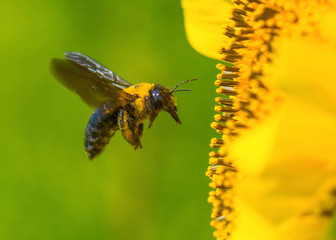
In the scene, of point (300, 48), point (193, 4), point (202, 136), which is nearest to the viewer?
point (300, 48)

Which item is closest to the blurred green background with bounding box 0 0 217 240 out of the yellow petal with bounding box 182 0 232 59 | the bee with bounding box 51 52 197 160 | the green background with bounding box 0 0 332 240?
the green background with bounding box 0 0 332 240

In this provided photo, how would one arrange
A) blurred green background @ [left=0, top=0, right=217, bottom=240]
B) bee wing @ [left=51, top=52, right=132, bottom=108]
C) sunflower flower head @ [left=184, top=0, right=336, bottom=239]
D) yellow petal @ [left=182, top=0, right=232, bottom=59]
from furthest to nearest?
blurred green background @ [left=0, top=0, right=217, bottom=240] → yellow petal @ [left=182, top=0, right=232, bottom=59] → bee wing @ [left=51, top=52, right=132, bottom=108] → sunflower flower head @ [left=184, top=0, right=336, bottom=239]

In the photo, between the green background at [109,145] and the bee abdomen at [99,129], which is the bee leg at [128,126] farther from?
the green background at [109,145]

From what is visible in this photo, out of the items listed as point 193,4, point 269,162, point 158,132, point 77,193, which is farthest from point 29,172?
point 269,162

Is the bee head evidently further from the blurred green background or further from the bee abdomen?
the blurred green background

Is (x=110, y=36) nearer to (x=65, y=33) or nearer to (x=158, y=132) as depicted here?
(x=65, y=33)

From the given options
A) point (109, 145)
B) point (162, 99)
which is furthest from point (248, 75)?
point (109, 145)

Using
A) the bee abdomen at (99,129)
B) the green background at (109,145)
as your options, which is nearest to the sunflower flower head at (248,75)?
the bee abdomen at (99,129)
